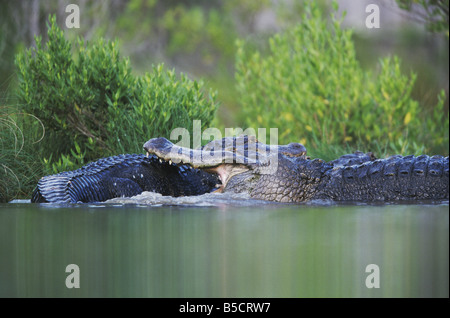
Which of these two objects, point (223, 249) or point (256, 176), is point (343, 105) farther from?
point (223, 249)

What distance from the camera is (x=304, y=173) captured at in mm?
6098

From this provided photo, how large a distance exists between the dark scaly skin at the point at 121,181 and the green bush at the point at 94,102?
947mm

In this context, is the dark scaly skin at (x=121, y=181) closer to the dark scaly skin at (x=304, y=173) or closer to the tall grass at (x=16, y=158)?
the dark scaly skin at (x=304, y=173)

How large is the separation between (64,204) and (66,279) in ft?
7.11

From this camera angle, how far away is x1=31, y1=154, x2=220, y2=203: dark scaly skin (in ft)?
19.0

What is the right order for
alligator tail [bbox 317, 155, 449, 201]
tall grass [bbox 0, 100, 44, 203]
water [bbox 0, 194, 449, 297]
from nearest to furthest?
water [bbox 0, 194, 449, 297] → alligator tail [bbox 317, 155, 449, 201] → tall grass [bbox 0, 100, 44, 203]

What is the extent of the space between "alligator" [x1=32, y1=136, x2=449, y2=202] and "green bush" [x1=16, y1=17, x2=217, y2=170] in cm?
112

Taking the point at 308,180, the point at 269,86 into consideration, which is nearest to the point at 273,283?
the point at 308,180

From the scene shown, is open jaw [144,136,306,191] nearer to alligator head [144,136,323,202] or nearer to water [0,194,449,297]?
alligator head [144,136,323,202]

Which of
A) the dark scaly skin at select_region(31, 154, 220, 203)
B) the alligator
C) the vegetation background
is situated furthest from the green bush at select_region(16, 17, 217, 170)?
the alligator

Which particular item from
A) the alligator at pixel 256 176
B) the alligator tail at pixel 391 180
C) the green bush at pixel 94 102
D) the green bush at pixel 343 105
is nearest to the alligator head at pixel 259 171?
the alligator at pixel 256 176

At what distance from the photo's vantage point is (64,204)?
5.71m
